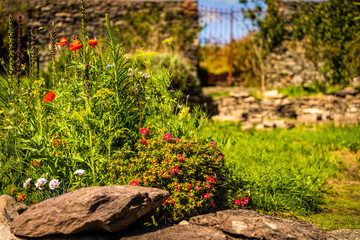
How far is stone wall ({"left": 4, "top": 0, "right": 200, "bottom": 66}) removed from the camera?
11.3 m

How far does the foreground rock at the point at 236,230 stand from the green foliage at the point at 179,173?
215mm

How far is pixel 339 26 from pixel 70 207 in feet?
Result: 35.3

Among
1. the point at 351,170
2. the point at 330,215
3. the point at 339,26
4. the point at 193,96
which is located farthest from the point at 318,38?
the point at 330,215

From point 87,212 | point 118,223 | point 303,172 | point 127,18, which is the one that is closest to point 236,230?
point 118,223

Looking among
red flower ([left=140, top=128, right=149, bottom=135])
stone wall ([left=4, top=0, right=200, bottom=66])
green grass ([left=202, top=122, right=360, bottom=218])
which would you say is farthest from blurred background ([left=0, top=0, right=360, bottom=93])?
red flower ([left=140, top=128, right=149, bottom=135])

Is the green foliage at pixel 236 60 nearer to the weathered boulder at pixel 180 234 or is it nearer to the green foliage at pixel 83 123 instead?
the green foliage at pixel 83 123

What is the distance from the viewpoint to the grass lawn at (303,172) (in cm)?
377

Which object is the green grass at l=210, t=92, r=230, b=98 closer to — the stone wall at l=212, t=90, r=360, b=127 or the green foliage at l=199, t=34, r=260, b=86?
the stone wall at l=212, t=90, r=360, b=127

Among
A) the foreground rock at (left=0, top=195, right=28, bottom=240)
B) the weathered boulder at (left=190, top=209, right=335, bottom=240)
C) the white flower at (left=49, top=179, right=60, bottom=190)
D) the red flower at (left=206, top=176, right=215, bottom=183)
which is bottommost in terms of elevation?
the weathered boulder at (left=190, top=209, right=335, bottom=240)

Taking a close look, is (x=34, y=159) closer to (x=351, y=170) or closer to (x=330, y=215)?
(x=330, y=215)

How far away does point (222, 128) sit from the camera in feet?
25.6

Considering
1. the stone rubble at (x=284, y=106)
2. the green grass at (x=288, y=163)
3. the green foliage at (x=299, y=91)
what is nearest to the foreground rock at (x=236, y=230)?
A: the green grass at (x=288, y=163)

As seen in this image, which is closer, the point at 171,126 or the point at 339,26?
the point at 171,126

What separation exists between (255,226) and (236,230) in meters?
0.15
